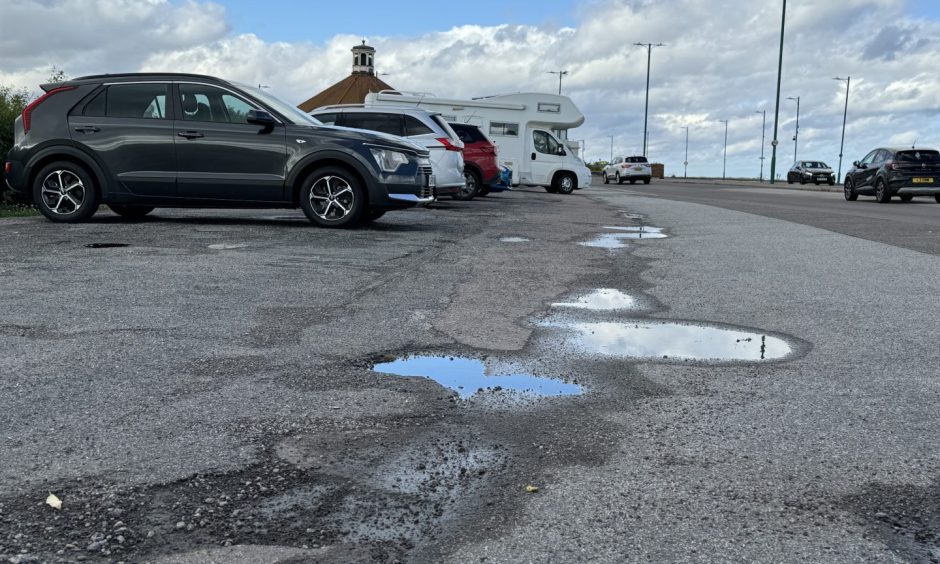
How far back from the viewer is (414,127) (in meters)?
16.5

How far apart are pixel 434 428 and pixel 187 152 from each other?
8472 mm

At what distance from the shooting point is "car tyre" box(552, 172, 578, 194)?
96.2ft

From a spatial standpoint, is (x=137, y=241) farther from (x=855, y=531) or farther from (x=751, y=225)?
(x=751, y=225)

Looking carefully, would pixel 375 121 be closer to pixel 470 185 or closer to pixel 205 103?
pixel 470 185

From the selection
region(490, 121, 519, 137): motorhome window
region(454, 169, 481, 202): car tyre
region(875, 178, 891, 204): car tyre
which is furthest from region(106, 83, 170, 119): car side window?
region(875, 178, 891, 204): car tyre

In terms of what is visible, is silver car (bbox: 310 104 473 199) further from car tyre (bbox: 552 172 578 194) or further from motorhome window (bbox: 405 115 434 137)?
car tyre (bbox: 552 172 578 194)

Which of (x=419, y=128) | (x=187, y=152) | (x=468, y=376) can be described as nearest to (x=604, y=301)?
(x=468, y=376)

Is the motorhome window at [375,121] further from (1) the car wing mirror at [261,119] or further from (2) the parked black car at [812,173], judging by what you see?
(2) the parked black car at [812,173]

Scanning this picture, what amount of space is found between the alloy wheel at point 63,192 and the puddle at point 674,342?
313 inches

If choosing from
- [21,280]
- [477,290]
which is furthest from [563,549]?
[21,280]

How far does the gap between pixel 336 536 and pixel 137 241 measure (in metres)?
7.90

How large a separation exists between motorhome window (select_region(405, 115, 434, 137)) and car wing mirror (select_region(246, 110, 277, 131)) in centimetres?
570

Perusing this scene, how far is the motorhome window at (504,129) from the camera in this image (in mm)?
27094

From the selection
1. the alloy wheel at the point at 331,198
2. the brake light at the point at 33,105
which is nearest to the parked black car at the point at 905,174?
the alloy wheel at the point at 331,198
